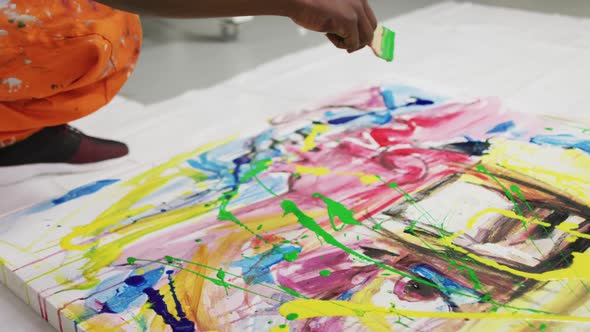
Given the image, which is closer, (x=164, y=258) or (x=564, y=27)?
(x=164, y=258)

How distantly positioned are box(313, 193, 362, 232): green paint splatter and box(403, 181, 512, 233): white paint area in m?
0.08

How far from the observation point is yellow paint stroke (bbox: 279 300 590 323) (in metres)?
0.81

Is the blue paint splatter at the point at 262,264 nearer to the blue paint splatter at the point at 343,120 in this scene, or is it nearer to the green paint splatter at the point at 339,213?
the green paint splatter at the point at 339,213

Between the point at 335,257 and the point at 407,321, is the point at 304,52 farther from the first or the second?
the point at 407,321

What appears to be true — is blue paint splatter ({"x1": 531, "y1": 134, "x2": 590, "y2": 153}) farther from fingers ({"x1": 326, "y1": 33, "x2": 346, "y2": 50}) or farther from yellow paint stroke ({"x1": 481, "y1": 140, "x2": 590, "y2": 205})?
fingers ({"x1": 326, "y1": 33, "x2": 346, "y2": 50})

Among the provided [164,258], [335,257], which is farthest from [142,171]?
[335,257]

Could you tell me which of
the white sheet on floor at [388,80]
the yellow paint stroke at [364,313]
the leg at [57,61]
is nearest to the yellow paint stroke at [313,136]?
the white sheet on floor at [388,80]

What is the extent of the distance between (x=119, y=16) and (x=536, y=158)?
2.44 feet

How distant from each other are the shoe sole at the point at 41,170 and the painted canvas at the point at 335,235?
0.09m

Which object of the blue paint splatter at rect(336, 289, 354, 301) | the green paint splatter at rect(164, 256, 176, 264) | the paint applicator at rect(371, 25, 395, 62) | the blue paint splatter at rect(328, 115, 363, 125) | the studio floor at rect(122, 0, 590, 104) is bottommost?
the studio floor at rect(122, 0, 590, 104)

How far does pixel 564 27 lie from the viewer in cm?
196

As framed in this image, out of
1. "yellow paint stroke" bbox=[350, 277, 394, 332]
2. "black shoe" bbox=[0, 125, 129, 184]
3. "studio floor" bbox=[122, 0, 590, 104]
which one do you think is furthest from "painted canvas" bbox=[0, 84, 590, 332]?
"studio floor" bbox=[122, 0, 590, 104]

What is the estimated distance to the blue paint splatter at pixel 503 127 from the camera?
1270mm

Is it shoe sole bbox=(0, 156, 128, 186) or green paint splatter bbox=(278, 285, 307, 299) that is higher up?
green paint splatter bbox=(278, 285, 307, 299)
